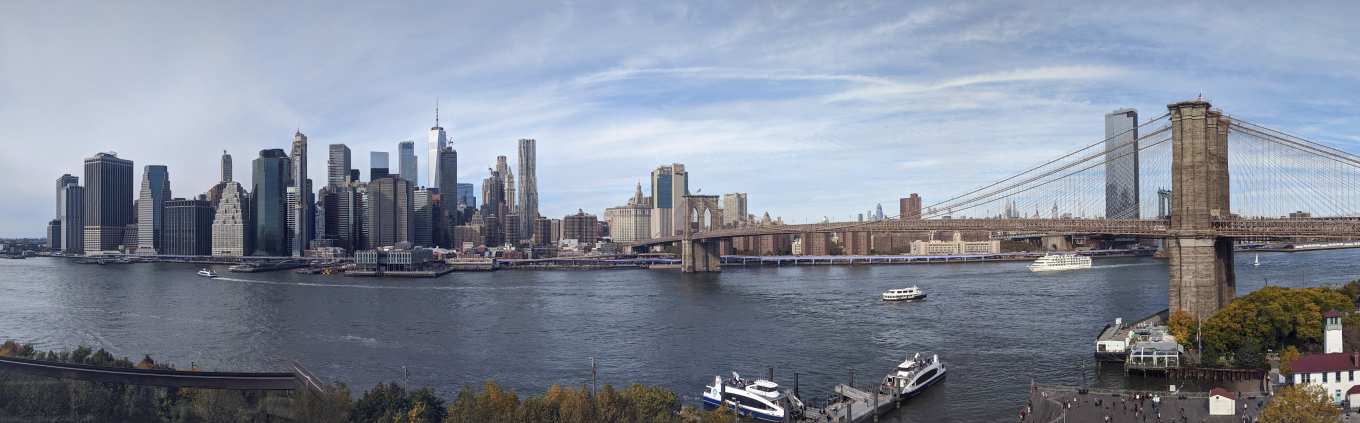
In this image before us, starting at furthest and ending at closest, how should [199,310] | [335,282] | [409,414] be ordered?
[335,282]
[199,310]
[409,414]

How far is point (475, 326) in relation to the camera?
3198 cm

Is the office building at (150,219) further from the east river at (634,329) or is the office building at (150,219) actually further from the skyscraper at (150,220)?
the east river at (634,329)

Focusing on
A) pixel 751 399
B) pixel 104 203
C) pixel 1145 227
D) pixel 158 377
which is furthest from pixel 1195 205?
pixel 104 203

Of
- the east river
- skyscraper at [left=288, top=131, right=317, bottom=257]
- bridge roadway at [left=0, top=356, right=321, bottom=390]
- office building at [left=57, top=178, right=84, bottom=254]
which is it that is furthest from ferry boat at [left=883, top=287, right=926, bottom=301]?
office building at [left=57, top=178, right=84, bottom=254]

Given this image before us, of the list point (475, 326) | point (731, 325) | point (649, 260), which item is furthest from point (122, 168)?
point (731, 325)

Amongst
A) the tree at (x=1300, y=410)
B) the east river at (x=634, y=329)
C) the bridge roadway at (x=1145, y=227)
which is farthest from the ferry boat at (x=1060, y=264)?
the tree at (x=1300, y=410)

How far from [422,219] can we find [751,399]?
111704 millimetres

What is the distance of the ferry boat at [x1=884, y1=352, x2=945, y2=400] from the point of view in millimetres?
18531

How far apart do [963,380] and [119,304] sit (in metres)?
42.0

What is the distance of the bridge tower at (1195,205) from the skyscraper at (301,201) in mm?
99155

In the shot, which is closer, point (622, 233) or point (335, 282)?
point (335, 282)

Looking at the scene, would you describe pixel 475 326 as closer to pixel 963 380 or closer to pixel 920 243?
pixel 963 380

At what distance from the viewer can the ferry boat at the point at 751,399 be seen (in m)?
17.3

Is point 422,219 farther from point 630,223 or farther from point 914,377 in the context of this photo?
point 914,377
